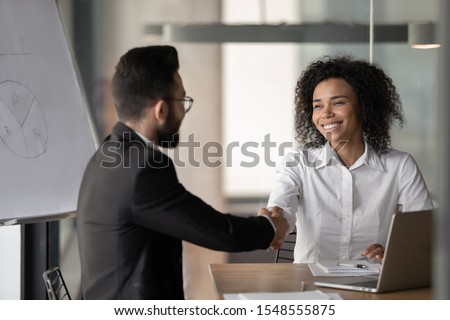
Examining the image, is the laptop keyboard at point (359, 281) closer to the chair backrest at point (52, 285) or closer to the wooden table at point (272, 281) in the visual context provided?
the wooden table at point (272, 281)


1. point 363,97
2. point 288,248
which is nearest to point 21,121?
point 363,97

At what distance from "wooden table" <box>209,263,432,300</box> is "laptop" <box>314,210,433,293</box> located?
0.03m

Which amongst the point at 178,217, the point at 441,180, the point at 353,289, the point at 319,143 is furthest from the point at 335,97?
the point at 441,180

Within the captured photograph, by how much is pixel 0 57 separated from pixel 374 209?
1.72 metres

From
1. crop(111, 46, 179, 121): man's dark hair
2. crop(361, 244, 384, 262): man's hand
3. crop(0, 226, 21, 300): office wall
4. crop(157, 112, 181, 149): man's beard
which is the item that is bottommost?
crop(0, 226, 21, 300): office wall

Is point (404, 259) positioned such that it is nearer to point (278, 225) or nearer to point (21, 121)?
point (278, 225)

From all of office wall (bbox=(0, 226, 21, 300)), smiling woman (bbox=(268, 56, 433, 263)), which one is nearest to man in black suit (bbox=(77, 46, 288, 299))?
smiling woman (bbox=(268, 56, 433, 263))

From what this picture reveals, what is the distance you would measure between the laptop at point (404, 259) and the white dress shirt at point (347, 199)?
624 mm

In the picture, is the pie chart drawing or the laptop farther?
the pie chart drawing

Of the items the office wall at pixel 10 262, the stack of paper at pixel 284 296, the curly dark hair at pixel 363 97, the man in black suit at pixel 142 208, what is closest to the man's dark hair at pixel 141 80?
the man in black suit at pixel 142 208

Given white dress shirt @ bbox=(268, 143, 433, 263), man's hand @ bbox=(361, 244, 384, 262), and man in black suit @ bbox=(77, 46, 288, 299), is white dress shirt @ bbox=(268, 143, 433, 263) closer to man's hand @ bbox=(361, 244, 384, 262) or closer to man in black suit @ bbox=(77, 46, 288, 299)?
man's hand @ bbox=(361, 244, 384, 262)

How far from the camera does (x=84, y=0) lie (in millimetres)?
4625

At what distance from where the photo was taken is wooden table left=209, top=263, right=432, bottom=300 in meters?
2.33

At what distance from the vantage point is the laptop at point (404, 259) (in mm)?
2285
